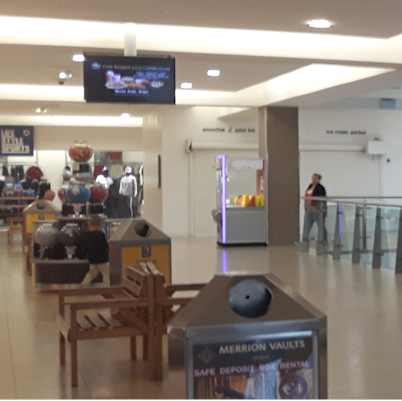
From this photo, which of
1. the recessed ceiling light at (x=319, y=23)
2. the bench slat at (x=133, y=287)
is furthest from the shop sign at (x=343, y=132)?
the bench slat at (x=133, y=287)

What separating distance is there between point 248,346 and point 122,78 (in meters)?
6.34

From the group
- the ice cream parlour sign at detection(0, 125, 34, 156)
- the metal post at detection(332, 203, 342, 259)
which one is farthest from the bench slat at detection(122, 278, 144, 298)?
the ice cream parlour sign at detection(0, 125, 34, 156)

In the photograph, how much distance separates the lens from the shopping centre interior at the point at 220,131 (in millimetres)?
5680

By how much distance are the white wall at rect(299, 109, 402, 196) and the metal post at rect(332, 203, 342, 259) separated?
5981 millimetres

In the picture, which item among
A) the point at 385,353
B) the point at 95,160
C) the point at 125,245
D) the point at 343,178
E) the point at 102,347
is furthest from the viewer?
the point at 95,160

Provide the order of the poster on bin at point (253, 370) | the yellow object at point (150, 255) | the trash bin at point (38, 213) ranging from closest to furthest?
the poster on bin at point (253, 370)
the yellow object at point (150, 255)
the trash bin at point (38, 213)

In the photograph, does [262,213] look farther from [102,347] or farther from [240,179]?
[102,347]

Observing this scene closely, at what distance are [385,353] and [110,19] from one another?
4864mm

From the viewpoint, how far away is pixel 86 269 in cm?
945

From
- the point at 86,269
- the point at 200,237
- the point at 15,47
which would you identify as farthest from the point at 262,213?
the point at 15,47

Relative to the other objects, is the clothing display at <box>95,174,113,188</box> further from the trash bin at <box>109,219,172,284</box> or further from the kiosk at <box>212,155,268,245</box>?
the trash bin at <box>109,219,172,284</box>

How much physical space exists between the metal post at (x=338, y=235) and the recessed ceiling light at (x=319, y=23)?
184 inches

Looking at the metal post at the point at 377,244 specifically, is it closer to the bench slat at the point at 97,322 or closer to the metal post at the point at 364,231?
the metal post at the point at 364,231

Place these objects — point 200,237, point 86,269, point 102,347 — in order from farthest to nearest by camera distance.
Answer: point 200,237 < point 86,269 < point 102,347
